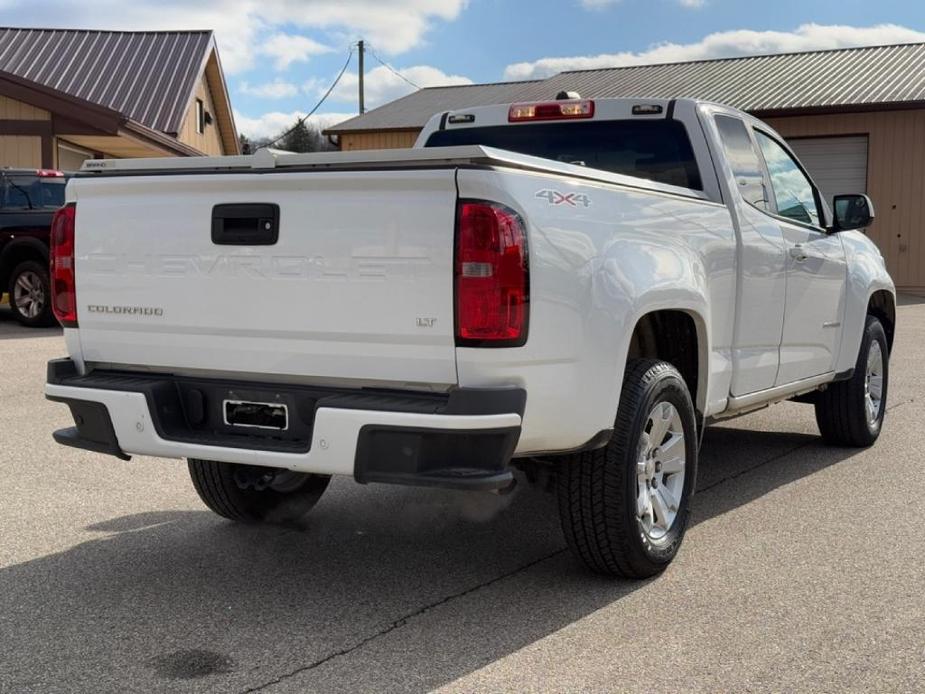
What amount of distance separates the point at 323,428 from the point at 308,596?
33.5 inches

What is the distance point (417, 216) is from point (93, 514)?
2667 millimetres

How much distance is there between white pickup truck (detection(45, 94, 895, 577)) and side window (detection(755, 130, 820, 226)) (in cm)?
81

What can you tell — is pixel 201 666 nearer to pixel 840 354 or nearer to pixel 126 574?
pixel 126 574

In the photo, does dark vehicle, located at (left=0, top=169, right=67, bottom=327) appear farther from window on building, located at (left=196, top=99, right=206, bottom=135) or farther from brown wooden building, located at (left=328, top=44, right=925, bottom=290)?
window on building, located at (left=196, top=99, right=206, bottom=135)

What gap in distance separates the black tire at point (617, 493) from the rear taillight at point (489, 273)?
77 centimetres

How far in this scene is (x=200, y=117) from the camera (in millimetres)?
31234

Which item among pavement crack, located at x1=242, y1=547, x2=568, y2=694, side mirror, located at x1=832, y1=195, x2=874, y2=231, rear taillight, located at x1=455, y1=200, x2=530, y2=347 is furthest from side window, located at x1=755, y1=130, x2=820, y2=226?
rear taillight, located at x1=455, y1=200, x2=530, y2=347

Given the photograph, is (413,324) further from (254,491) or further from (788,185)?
(788,185)

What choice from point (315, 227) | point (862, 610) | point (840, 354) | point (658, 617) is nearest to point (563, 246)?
point (315, 227)

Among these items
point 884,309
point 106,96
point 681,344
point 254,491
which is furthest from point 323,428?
point 106,96

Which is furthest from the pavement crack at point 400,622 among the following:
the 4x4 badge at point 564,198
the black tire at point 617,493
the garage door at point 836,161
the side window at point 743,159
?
the garage door at point 836,161

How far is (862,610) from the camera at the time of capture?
4.00 m

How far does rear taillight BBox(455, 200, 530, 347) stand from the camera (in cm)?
353

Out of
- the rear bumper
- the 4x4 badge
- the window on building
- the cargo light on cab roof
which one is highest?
the window on building
